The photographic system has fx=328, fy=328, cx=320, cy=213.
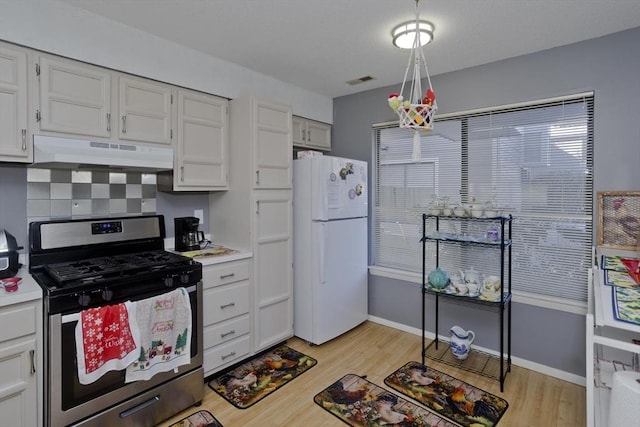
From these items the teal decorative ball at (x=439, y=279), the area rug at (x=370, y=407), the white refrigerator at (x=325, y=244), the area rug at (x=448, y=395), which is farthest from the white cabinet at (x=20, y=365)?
the teal decorative ball at (x=439, y=279)

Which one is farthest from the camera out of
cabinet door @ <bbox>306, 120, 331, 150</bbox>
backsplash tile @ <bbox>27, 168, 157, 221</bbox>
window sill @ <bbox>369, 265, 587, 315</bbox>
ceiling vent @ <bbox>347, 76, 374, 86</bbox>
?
cabinet door @ <bbox>306, 120, 331, 150</bbox>

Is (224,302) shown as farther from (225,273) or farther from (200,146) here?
(200,146)

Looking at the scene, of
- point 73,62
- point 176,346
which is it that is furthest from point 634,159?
point 73,62

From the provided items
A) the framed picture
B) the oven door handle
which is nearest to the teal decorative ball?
the framed picture

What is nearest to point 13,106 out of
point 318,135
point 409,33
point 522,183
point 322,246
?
point 322,246

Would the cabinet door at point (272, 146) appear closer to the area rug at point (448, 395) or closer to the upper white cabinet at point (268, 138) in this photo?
the upper white cabinet at point (268, 138)

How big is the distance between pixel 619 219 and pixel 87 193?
3657 mm

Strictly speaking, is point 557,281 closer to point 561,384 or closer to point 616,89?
point 561,384

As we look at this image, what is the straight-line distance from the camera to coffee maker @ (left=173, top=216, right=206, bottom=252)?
8.75 feet

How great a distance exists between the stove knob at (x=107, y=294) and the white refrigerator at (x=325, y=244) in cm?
158

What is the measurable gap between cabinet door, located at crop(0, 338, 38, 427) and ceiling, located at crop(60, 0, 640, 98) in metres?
1.92

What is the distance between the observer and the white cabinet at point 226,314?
2.35 meters

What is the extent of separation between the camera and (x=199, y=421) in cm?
200

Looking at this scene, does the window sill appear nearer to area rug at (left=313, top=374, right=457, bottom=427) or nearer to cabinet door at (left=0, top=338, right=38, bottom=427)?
area rug at (left=313, top=374, right=457, bottom=427)
